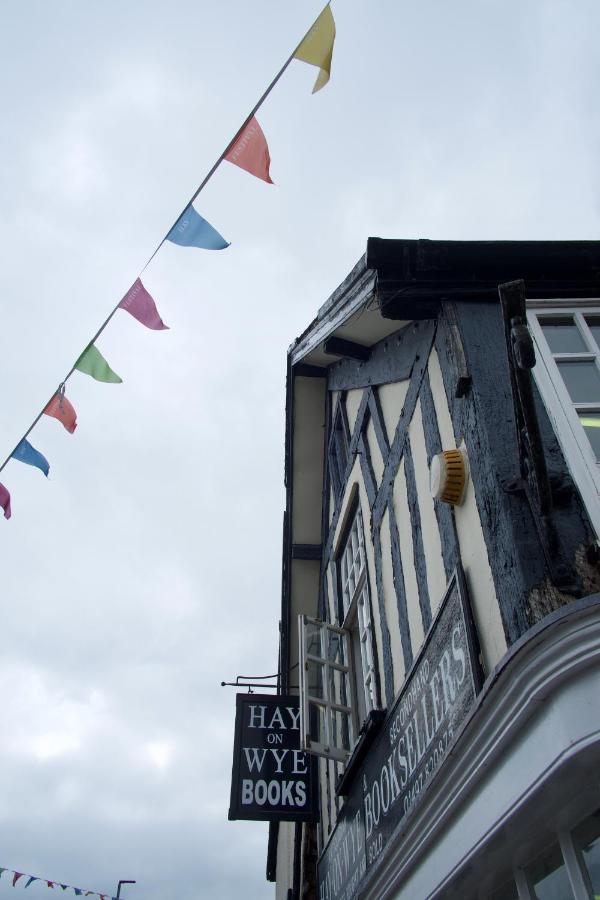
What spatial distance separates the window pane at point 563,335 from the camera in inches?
145

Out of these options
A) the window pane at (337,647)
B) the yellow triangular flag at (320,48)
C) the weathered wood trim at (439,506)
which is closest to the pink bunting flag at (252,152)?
the yellow triangular flag at (320,48)

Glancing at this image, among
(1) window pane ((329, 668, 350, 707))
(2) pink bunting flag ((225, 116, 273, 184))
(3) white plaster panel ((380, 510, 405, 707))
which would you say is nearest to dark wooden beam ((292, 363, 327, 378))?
(3) white plaster panel ((380, 510, 405, 707))

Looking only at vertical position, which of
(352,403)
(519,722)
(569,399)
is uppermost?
(352,403)

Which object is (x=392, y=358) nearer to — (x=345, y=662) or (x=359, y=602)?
(x=359, y=602)

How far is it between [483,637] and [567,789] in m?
0.82

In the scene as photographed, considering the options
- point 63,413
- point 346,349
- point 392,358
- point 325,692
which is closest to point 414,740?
point 325,692

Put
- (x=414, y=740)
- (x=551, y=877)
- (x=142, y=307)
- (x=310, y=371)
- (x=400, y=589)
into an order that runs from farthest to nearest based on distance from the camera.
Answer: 1. (x=310, y=371)
2. (x=142, y=307)
3. (x=400, y=589)
4. (x=414, y=740)
5. (x=551, y=877)

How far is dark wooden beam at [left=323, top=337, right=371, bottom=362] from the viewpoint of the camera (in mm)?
5672

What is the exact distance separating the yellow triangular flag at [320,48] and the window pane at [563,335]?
176 cm

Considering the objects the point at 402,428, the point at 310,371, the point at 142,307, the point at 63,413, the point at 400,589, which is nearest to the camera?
the point at 400,589

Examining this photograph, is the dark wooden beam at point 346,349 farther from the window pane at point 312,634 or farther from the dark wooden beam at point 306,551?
the dark wooden beam at point 306,551

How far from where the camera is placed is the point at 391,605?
476 cm

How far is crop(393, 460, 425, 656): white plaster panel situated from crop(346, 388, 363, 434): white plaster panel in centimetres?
160

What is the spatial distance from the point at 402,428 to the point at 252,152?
192 cm
